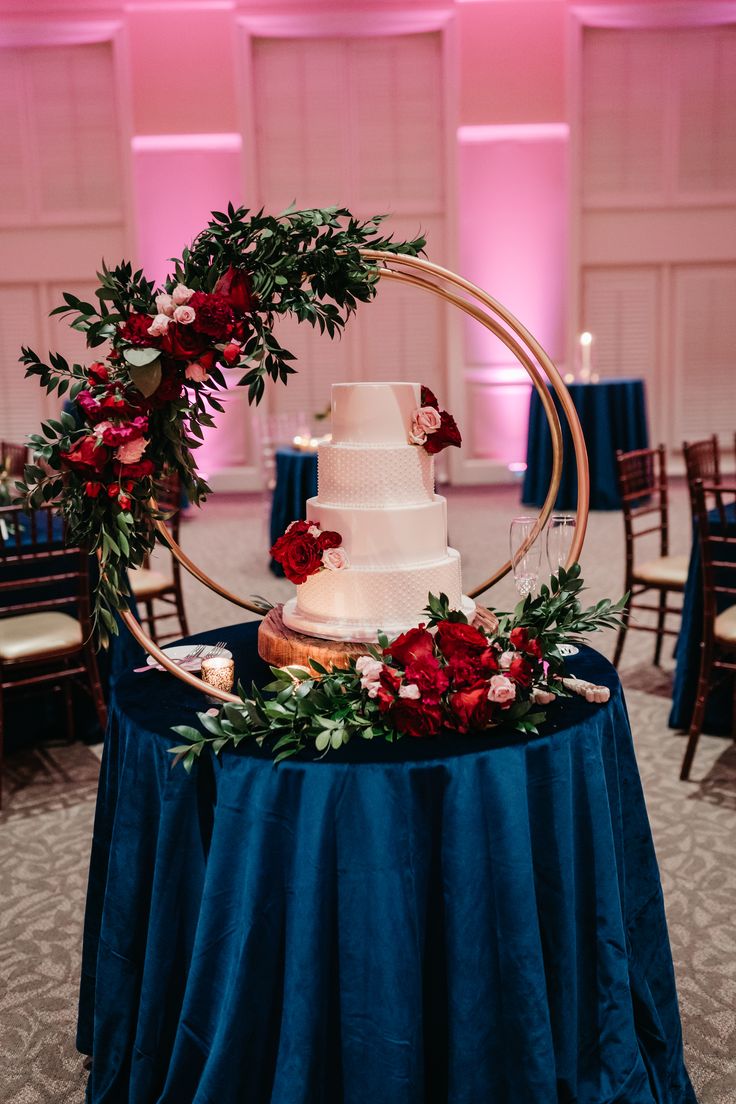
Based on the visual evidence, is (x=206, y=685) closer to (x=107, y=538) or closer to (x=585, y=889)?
(x=107, y=538)

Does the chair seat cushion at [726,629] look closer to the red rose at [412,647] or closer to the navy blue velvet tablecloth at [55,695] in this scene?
the red rose at [412,647]

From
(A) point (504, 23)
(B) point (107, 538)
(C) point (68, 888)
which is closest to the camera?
(B) point (107, 538)

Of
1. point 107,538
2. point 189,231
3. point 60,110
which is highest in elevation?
point 60,110

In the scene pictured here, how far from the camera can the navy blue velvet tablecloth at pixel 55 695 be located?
3711mm

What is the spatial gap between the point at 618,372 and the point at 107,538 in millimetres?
9372

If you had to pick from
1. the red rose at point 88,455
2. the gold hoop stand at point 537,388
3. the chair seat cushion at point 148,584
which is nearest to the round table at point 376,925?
the gold hoop stand at point 537,388

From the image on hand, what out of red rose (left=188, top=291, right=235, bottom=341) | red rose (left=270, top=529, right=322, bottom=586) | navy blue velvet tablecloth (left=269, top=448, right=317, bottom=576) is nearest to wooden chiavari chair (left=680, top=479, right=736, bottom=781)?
red rose (left=270, top=529, right=322, bottom=586)

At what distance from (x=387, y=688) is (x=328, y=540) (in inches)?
15.5

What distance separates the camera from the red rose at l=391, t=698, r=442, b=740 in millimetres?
1626

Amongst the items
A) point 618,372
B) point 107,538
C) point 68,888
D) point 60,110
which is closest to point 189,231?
point 60,110

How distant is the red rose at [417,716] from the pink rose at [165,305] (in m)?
0.78

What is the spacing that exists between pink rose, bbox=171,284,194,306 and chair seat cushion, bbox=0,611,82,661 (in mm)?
2006

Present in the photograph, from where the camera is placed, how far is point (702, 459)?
15.5 ft

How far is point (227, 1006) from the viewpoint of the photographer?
62.2 inches
